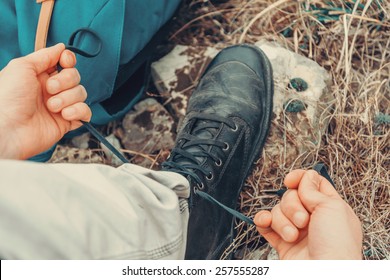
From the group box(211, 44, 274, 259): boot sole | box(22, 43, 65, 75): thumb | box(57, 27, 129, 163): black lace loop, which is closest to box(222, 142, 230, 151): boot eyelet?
box(211, 44, 274, 259): boot sole

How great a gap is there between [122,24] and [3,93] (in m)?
0.40

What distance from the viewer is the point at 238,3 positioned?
6.59ft

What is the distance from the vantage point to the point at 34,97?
1326mm

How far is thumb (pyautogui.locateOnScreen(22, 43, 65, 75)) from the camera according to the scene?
1.29m

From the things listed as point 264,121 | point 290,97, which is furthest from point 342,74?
point 264,121

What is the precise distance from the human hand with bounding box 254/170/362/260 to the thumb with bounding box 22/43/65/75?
26.0 inches

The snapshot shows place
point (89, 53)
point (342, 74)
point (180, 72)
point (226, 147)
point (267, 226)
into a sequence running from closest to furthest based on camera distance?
point (267, 226) < point (89, 53) < point (226, 147) < point (342, 74) < point (180, 72)

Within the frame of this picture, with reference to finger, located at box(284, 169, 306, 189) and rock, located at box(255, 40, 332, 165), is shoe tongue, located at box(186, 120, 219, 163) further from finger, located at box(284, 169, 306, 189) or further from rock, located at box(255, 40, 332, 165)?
finger, located at box(284, 169, 306, 189)

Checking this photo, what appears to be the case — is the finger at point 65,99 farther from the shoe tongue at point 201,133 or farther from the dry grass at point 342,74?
the dry grass at point 342,74

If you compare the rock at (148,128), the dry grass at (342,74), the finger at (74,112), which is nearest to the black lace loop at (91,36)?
the finger at (74,112)

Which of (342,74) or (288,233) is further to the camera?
(342,74)

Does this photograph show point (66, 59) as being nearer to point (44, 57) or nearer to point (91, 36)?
point (44, 57)

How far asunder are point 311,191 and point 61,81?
26.7 inches
